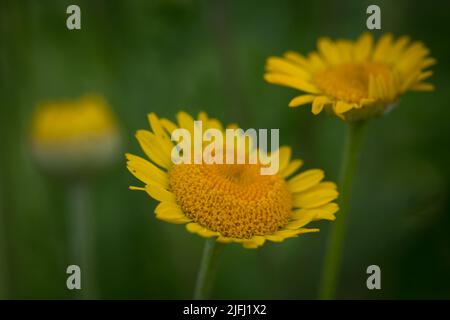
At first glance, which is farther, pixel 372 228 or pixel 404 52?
pixel 372 228

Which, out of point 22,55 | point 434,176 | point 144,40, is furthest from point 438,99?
point 22,55

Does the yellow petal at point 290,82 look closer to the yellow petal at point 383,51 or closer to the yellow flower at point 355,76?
the yellow flower at point 355,76

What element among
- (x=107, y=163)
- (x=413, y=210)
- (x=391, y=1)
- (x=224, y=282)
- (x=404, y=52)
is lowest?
(x=224, y=282)

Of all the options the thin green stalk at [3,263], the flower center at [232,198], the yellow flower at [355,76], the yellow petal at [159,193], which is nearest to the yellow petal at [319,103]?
the yellow flower at [355,76]

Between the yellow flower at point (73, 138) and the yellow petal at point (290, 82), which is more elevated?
the yellow petal at point (290, 82)

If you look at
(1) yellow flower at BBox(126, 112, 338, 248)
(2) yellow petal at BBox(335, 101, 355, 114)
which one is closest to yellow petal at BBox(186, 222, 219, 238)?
(1) yellow flower at BBox(126, 112, 338, 248)

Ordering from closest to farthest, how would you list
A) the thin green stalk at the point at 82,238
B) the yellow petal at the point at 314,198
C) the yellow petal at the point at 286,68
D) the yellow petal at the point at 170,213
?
the yellow petal at the point at 170,213
the yellow petal at the point at 314,198
the yellow petal at the point at 286,68
the thin green stalk at the point at 82,238

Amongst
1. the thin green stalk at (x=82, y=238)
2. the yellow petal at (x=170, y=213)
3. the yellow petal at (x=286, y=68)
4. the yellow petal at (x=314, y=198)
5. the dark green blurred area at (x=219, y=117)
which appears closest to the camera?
the yellow petal at (x=170, y=213)

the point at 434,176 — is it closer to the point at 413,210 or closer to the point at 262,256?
the point at 413,210
